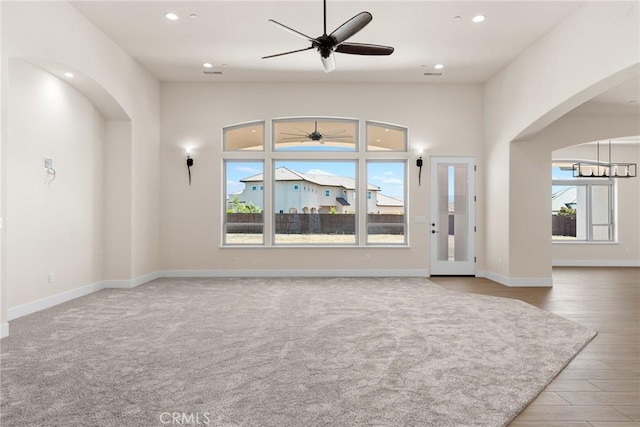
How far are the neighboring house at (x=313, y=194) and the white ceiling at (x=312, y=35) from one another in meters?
1.93

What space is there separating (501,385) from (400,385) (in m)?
0.70

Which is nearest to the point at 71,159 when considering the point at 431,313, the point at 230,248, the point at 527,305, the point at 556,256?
the point at 230,248

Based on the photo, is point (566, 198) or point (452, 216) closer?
point (452, 216)

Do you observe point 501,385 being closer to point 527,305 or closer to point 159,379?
point 159,379

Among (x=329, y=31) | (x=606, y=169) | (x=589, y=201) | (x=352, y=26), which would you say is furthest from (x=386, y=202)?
(x=606, y=169)

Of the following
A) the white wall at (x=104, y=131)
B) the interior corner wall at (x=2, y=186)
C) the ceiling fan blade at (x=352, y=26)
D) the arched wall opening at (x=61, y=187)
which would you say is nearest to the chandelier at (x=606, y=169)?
the ceiling fan blade at (x=352, y=26)

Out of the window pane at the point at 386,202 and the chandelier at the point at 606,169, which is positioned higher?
the chandelier at the point at 606,169

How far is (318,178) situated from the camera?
26.3 ft

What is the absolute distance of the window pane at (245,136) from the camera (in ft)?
26.0

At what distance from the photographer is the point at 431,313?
188 inches

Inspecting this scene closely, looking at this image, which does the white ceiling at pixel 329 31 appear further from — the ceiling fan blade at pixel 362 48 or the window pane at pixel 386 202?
the window pane at pixel 386 202

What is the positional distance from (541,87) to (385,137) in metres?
2.95

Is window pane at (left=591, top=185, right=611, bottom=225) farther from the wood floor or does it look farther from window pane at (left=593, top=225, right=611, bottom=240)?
the wood floor

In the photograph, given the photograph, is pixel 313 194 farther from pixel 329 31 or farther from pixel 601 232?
pixel 601 232
